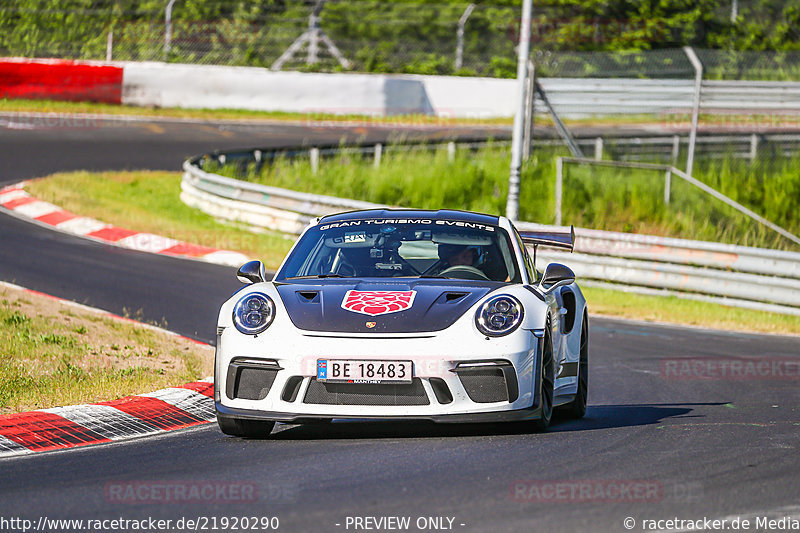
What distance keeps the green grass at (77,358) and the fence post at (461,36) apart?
2445 cm

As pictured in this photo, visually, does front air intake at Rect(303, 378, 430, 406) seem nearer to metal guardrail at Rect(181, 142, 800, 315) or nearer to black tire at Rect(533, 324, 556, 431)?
black tire at Rect(533, 324, 556, 431)

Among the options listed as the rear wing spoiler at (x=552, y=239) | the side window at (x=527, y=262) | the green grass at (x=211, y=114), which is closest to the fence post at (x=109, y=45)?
the green grass at (x=211, y=114)

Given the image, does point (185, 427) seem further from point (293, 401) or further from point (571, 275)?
point (571, 275)

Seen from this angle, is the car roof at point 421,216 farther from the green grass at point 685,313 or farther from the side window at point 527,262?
the green grass at point 685,313

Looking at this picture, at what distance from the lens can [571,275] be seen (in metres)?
7.45

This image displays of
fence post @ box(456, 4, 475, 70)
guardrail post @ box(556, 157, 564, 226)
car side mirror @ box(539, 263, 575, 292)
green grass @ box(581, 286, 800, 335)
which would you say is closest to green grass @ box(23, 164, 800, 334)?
green grass @ box(581, 286, 800, 335)

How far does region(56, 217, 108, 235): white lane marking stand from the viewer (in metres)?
19.0

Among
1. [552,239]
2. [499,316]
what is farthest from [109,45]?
[499,316]

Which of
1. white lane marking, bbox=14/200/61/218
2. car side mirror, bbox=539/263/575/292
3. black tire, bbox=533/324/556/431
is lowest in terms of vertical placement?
white lane marking, bbox=14/200/61/218

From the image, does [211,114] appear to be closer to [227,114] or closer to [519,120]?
[227,114]

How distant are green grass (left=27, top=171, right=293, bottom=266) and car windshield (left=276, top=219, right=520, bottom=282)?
9.73 meters

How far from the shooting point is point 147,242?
18391mm

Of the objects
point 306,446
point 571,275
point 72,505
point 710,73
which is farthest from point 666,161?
point 72,505

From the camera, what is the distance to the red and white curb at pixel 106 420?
675cm
